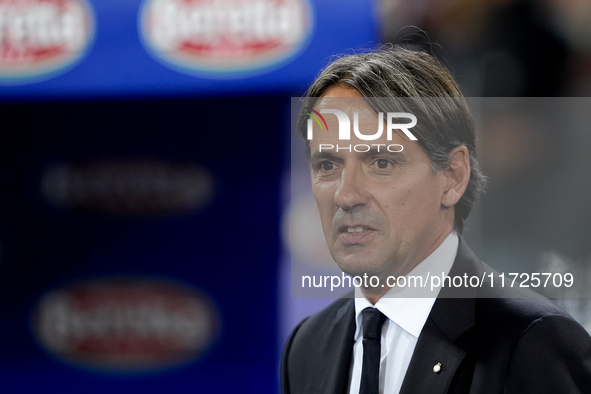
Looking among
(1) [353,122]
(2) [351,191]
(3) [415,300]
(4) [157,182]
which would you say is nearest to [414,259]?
(3) [415,300]

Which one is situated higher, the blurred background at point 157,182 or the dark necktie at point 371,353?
the blurred background at point 157,182

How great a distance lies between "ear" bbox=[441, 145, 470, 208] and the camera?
1.14m

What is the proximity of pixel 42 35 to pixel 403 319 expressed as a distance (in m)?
1.17

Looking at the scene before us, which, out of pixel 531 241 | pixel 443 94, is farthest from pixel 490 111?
pixel 531 241

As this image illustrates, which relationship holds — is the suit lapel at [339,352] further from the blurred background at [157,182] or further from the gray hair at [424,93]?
the gray hair at [424,93]

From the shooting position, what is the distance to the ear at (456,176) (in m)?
1.14

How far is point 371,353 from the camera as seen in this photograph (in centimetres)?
111

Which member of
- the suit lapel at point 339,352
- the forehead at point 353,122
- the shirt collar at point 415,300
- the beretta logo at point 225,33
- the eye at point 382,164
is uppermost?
the beretta logo at point 225,33

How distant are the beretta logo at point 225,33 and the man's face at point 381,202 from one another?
0.30m

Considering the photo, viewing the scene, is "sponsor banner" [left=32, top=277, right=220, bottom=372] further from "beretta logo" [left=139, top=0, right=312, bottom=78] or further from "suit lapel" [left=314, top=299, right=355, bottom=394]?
"beretta logo" [left=139, top=0, right=312, bottom=78]

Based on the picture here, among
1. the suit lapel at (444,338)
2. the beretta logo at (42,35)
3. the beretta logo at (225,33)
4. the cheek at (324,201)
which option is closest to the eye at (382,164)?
the cheek at (324,201)

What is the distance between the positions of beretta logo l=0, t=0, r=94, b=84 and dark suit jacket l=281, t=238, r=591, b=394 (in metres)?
1.11

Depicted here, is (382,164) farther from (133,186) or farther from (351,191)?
(133,186)

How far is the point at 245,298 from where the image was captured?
1.42 meters
